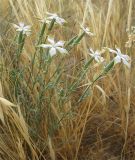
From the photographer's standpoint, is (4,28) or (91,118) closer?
(91,118)

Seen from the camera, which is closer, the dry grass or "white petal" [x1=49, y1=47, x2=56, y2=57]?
"white petal" [x1=49, y1=47, x2=56, y2=57]

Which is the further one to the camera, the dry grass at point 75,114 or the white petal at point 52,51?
the dry grass at point 75,114

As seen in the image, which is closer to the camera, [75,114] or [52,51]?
[52,51]

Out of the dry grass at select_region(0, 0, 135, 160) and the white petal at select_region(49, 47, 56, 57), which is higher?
the white petal at select_region(49, 47, 56, 57)

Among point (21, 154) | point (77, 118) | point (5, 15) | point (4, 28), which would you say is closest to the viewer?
point (21, 154)

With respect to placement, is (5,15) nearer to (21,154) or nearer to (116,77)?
(116,77)

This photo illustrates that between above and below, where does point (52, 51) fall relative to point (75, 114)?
above

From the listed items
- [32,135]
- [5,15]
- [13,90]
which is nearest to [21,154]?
[32,135]

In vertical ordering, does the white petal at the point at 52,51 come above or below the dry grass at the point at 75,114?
above
